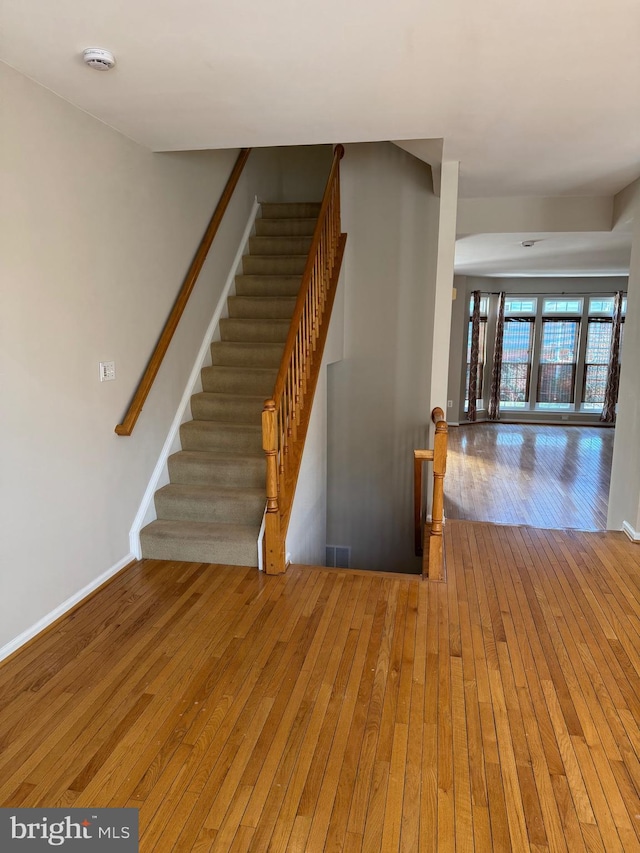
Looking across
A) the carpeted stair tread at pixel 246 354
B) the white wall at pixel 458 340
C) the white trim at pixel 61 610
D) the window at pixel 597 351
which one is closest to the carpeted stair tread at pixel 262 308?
the carpeted stair tread at pixel 246 354

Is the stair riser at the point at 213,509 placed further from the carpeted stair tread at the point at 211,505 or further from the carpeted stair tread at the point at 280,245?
the carpeted stair tread at the point at 280,245

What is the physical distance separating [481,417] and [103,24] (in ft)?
35.3

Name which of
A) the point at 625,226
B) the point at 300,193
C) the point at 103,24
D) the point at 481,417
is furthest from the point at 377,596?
the point at 481,417

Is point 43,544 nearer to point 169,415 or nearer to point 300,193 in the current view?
point 169,415

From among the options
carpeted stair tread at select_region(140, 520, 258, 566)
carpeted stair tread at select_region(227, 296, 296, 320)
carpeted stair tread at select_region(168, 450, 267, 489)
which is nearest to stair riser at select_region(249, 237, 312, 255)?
carpeted stair tread at select_region(227, 296, 296, 320)

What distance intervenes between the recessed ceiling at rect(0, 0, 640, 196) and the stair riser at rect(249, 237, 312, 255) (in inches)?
81.7

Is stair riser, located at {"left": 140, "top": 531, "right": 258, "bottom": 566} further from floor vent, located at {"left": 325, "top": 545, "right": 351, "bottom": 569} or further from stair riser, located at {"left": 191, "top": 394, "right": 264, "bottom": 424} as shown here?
floor vent, located at {"left": 325, "top": 545, "right": 351, "bottom": 569}

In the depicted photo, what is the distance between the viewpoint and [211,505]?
3891 mm

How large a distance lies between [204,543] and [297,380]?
4.12 feet

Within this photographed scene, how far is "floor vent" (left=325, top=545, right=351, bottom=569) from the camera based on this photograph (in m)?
6.03

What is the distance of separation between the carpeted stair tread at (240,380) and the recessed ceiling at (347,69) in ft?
5.56

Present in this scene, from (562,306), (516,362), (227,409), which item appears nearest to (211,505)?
(227,409)

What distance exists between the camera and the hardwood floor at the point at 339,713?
182 cm

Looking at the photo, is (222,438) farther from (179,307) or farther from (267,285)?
(267,285)
